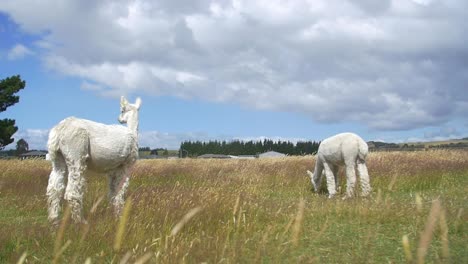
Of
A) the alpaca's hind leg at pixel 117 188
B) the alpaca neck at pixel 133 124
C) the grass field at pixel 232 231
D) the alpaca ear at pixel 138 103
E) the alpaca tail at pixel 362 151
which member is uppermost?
the alpaca ear at pixel 138 103

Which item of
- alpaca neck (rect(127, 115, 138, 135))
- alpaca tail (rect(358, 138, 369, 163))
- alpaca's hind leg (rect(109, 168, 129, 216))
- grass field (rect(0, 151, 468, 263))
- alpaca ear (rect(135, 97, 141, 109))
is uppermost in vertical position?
alpaca ear (rect(135, 97, 141, 109))

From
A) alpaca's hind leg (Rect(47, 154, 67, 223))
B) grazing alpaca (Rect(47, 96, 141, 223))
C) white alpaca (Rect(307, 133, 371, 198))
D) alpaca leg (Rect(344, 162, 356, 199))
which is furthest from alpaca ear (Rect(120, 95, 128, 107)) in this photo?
alpaca leg (Rect(344, 162, 356, 199))

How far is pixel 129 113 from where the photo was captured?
9.35 m

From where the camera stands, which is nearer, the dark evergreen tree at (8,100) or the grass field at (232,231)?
the grass field at (232,231)

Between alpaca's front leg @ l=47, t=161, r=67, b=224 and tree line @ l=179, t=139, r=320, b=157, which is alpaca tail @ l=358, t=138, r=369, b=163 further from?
tree line @ l=179, t=139, r=320, b=157

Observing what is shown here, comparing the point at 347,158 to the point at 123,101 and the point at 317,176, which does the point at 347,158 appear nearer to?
the point at 317,176

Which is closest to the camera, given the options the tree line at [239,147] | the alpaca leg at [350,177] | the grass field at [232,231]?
the grass field at [232,231]

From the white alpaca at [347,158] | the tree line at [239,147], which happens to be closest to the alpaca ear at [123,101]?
the white alpaca at [347,158]

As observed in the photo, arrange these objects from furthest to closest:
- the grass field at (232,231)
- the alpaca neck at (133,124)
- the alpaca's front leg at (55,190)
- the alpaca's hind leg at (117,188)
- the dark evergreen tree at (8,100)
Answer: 1. the dark evergreen tree at (8,100)
2. the alpaca neck at (133,124)
3. the alpaca's hind leg at (117,188)
4. the alpaca's front leg at (55,190)
5. the grass field at (232,231)

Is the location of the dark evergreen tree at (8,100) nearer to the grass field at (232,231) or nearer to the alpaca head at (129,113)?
the grass field at (232,231)

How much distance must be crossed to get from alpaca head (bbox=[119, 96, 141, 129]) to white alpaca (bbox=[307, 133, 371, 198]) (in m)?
5.81

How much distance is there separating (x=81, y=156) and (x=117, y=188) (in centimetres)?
113

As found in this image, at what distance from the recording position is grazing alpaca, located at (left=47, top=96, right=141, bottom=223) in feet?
23.7

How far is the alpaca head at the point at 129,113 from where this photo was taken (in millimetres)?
9203
